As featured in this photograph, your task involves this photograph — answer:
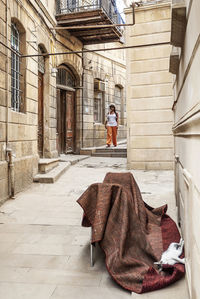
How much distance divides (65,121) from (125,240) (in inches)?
417

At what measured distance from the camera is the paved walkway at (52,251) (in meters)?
2.88

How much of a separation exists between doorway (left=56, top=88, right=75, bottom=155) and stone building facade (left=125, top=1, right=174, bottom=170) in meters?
3.70

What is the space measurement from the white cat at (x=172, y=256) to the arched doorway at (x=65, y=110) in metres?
9.86

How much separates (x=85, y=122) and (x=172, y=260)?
1185 cm

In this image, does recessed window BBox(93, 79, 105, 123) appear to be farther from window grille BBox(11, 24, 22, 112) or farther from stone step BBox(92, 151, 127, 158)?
window grille BBox(11, 24, 22, 112)

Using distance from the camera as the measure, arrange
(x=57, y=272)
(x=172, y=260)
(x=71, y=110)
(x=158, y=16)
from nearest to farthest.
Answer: (x=172, y=260), (x=57, y=272), (x=158, y=16), (x=71, y=110)

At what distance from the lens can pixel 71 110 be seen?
14.2 m

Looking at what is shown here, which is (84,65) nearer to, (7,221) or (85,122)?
(85,122)

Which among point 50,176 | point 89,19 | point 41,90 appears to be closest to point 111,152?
point 41,90

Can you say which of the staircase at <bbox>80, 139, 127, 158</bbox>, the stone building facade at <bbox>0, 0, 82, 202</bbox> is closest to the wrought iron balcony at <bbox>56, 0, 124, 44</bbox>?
the stone building facade at <bbox>0, 0, 82, 202</bbox>

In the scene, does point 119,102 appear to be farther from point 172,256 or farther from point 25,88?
point 172,256

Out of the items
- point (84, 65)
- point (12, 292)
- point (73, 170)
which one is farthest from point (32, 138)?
point (84, 65)

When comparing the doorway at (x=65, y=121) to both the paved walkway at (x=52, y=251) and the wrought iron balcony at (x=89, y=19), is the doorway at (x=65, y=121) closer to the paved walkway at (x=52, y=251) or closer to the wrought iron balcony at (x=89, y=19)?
the wrought iron balcony at (x=89, y=19)

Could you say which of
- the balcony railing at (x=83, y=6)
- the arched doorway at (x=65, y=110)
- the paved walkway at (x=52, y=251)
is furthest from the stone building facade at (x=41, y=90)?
the paved walkway at (x=52, y=251)
